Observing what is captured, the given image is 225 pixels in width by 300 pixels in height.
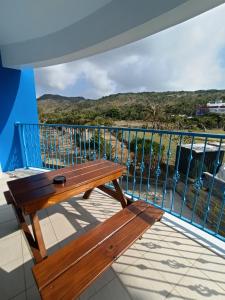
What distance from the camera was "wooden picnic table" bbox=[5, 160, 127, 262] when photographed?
125 cm

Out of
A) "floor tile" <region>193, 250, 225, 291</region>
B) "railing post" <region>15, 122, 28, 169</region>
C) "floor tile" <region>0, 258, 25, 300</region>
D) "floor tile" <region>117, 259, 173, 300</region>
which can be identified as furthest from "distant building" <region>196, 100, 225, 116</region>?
"floor tile" <region>0, 258, 25, 300</region>

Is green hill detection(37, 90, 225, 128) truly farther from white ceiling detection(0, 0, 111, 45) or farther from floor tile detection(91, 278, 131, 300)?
floor tile detection(91, 278, 131, 300)

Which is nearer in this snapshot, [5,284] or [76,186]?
[5,284]

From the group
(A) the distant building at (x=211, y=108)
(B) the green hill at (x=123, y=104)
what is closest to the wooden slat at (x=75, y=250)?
(B) the green hill at (x=123, y=104)

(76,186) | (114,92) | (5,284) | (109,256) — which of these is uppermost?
(114,92)

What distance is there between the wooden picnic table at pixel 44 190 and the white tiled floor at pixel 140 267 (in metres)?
0.26

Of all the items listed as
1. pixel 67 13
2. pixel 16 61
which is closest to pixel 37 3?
pixel 67 13

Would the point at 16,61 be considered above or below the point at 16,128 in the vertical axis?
above

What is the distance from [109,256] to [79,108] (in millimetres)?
29990

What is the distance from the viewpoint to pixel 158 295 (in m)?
1.18

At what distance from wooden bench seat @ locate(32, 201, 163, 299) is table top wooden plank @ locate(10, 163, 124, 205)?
1.38 feet

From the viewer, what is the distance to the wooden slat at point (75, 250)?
2.98ft

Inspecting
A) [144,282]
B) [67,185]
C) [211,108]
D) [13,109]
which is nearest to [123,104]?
[211,108]

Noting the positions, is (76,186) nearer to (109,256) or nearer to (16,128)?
(109,256)
